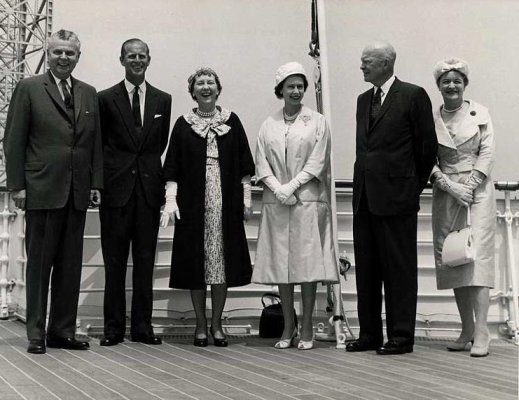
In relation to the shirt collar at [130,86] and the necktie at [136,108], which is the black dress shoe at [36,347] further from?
the shirt collar at [130,86]

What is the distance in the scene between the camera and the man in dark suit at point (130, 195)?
3.92 meters

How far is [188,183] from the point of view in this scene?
396 cm

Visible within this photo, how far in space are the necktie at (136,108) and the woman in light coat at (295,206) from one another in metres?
0.69

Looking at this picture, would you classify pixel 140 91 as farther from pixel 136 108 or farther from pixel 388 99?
pixel 388 99

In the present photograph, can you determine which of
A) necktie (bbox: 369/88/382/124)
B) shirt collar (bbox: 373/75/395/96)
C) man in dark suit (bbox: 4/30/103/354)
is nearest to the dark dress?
man in dark suit (bbox: 4/30/103/354)

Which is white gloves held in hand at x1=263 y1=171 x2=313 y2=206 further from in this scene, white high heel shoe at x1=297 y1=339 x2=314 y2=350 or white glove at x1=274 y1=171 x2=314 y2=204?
white high heel shoe at x1=297 y1=339 x2=314 y2=350

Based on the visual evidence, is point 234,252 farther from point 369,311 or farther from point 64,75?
point 64,75

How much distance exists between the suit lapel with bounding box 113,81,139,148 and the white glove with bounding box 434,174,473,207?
166 cm

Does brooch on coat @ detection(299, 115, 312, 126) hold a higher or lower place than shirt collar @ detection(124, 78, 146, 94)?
lower

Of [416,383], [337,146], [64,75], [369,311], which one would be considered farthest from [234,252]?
[337,146]

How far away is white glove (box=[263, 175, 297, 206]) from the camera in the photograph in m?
3.75

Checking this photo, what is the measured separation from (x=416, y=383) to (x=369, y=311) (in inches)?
43.0

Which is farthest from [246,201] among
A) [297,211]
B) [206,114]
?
[206,114]

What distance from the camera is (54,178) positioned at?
3559 mm
